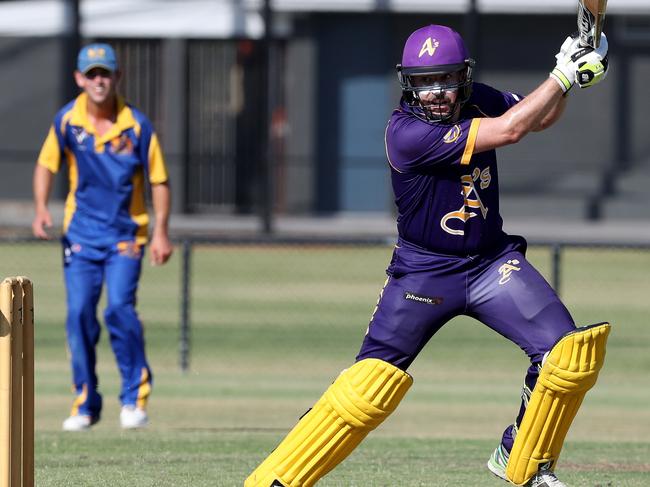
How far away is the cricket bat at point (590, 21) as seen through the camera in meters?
5.74

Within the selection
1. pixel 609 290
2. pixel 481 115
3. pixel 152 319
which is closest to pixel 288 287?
pixel 152 319

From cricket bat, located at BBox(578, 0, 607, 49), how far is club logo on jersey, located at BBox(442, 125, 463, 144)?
0.57m

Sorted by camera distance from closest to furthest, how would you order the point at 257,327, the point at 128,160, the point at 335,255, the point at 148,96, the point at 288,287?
1. the point at 128,160
2. the point at 257,327
3. the point at 288,287
4. the point at 335,255
5. the point at 148,96

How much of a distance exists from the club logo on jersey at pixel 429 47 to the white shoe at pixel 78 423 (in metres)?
3.90

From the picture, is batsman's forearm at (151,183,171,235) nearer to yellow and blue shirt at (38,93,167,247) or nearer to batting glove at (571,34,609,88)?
yellow and blue shirt at (38,93,167,247)

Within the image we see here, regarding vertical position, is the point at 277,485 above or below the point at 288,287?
above

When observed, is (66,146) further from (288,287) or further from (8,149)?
(8,149)

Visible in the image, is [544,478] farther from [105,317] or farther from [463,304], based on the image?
[105,317]

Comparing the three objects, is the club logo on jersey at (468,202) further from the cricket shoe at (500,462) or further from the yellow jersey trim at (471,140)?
the cricket shoe at (500,462)

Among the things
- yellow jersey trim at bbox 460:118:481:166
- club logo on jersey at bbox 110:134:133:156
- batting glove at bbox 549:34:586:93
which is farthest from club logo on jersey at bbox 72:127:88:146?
batting glove at bbox 549:34:586:93

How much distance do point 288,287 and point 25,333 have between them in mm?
11908

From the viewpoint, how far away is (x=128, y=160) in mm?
9062

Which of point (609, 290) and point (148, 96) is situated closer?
point (609, 290)

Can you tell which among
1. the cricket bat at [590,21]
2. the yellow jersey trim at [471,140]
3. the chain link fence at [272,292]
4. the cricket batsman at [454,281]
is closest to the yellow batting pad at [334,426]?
the cricket batsman at [454,281]
